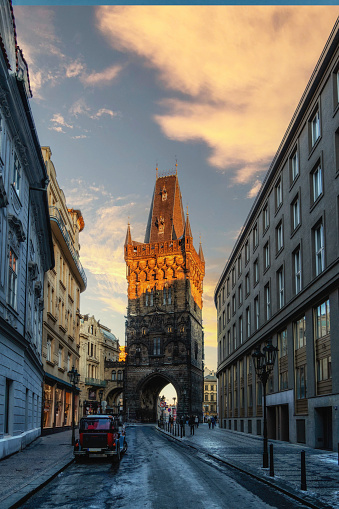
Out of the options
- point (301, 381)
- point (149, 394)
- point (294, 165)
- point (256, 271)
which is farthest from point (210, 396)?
point (294, 165)

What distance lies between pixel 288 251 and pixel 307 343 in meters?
6.64

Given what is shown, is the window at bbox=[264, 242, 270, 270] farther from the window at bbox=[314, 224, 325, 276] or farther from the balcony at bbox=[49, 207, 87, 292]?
the balcony at bbox=[49, 207, 87, 292]

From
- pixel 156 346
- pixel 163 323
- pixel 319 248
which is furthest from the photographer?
pixel 163 323

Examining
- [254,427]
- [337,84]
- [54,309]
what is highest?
[337,84]

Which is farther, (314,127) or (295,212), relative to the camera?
(295,212)

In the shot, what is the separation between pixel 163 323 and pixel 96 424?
249 feet

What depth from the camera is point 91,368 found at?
279 feet

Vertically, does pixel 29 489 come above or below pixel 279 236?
below

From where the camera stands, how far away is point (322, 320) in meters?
27.5

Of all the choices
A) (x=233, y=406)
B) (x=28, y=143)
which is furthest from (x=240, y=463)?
(x=233, y=406)

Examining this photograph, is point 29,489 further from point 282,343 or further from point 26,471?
point 282,343

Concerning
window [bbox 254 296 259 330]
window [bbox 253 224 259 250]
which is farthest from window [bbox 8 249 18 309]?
window [bbox 253 224 259 250]

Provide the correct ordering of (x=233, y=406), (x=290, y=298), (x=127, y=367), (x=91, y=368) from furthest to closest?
(x=127, y=367)
(x=91, y=368)
(x=233, y=406)
(x=290, y=298)

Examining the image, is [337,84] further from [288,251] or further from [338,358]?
[338,358]
